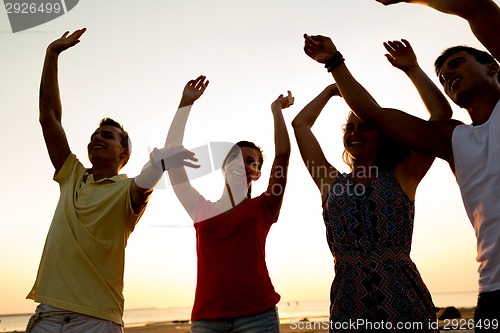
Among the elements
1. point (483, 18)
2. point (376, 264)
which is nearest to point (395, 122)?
point (483, 18)

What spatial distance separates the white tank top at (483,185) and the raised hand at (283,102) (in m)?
2.29

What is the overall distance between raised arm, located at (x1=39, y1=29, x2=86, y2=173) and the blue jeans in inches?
74.5

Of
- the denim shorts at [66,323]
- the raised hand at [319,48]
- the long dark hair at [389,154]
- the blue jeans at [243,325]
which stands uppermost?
the raised hand at [319,48]

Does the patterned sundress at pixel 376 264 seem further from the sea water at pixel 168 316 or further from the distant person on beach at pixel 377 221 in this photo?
the sea water at pixel 168 316

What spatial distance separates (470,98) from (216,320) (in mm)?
2437

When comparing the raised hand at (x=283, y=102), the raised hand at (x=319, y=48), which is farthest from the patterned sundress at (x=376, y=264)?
the raised hand at (x=283, y=102)

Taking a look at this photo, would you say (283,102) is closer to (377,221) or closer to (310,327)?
(377,221)

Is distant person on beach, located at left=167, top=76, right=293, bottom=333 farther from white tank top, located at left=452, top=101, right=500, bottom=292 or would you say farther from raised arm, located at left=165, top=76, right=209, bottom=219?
white tank top, located at left=452, top=101, right=500, bottom=292

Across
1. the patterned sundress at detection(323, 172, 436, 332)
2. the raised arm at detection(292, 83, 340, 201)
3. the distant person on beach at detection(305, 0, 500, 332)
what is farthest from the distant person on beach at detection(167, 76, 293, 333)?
the distant person on beach at detection(305, 0, 500, 332)

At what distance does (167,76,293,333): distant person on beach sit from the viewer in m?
3.82

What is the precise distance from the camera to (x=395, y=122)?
3.00 metres

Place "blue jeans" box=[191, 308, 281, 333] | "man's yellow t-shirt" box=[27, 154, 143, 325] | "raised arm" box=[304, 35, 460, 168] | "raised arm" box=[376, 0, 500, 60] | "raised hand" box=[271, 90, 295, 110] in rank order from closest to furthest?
"raised arm" box=[376, 0, 500, 60] < "raised arm" box=[304, 35, 460, 168] < "man's yellow t-shirt" box=[27, 154, 143, 325] < "blue jeans" box=[191, 308, 281, 333] < "raised hand" box=[271, 90, 295, 110]

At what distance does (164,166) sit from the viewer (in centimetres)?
383

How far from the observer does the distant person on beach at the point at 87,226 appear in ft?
11.4
